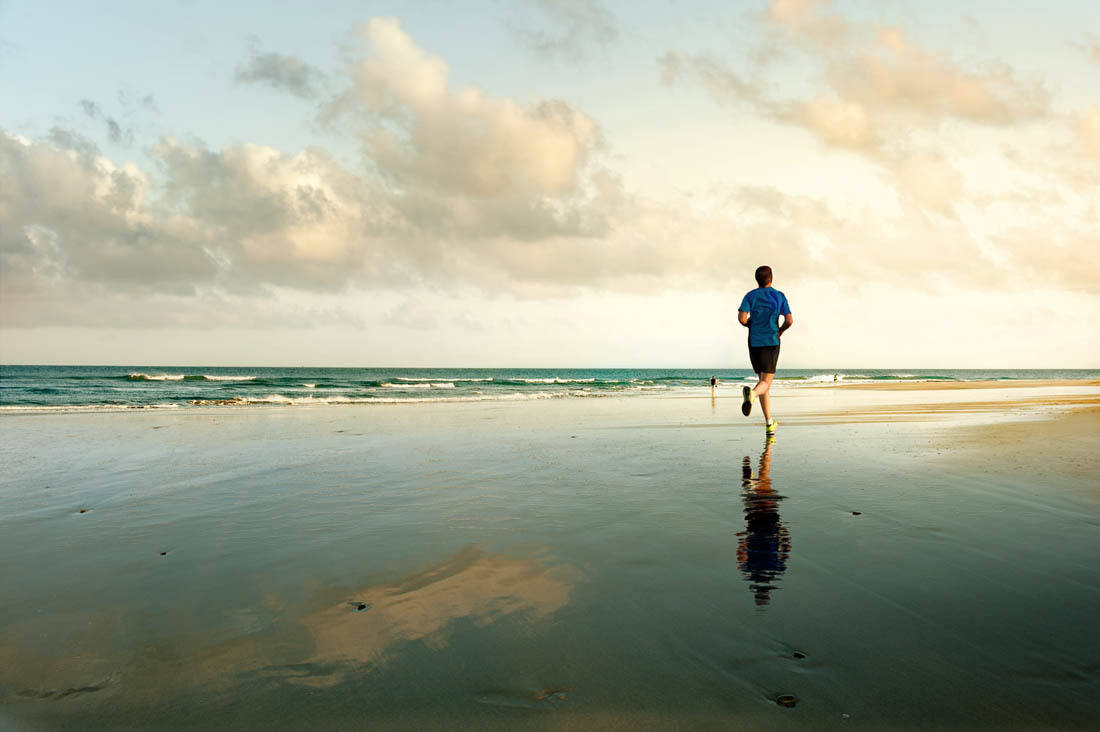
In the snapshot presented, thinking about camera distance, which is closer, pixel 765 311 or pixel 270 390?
pixel 765 311

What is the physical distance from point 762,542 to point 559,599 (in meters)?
1.53

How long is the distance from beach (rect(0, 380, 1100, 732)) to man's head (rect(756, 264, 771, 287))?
11.3ft

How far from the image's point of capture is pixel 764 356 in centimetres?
946

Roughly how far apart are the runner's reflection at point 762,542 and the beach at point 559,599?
2 centimetres

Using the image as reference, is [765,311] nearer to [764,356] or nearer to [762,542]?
[764,356]

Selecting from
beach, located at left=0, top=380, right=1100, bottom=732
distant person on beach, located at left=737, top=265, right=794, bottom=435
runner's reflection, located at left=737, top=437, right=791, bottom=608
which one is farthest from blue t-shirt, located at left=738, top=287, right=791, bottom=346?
runner's reflection, located at left=737, top=437, right=791, bottom=608

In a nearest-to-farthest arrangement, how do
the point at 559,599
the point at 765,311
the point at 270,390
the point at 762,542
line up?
the point at 559,599
the point at 762,542
the point at 765,311
the point at 270,390

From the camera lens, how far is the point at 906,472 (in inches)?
250

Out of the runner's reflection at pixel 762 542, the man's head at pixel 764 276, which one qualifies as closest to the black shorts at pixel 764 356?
the man's head at pixel 764 276

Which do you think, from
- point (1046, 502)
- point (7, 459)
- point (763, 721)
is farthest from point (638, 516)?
point (7, 459)

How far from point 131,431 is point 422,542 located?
10.7m

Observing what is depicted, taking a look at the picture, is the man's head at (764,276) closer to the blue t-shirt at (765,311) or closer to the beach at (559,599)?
the blue t-shirt at (765,311)

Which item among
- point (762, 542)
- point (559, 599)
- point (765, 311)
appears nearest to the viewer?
point (559, 599)

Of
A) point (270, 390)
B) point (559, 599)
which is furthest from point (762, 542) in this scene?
point (270, 390)
